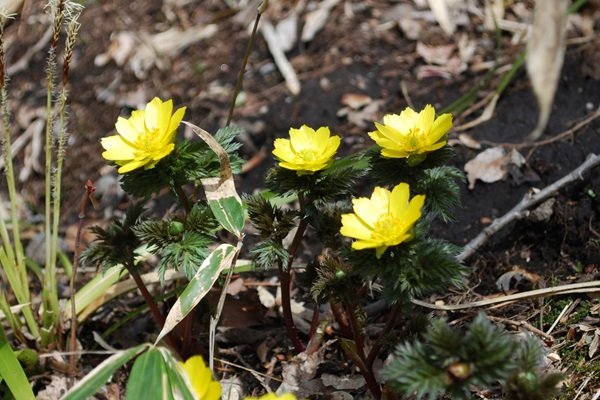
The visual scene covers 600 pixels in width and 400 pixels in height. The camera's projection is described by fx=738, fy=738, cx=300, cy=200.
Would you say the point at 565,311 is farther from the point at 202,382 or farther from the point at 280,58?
the point at 280,58

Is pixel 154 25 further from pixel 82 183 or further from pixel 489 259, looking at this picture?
pixel 489 259

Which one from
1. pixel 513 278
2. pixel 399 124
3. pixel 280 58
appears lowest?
pixel 513 278

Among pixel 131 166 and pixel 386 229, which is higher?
pixel 131 166

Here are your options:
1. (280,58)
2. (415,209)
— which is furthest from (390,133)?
(280,58)

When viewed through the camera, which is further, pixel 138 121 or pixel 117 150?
pixel 138 121

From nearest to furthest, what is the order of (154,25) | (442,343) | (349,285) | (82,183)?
(442,343) < (349,285) < (82,183) < (154,25)

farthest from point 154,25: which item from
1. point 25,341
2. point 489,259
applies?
point 489,259
